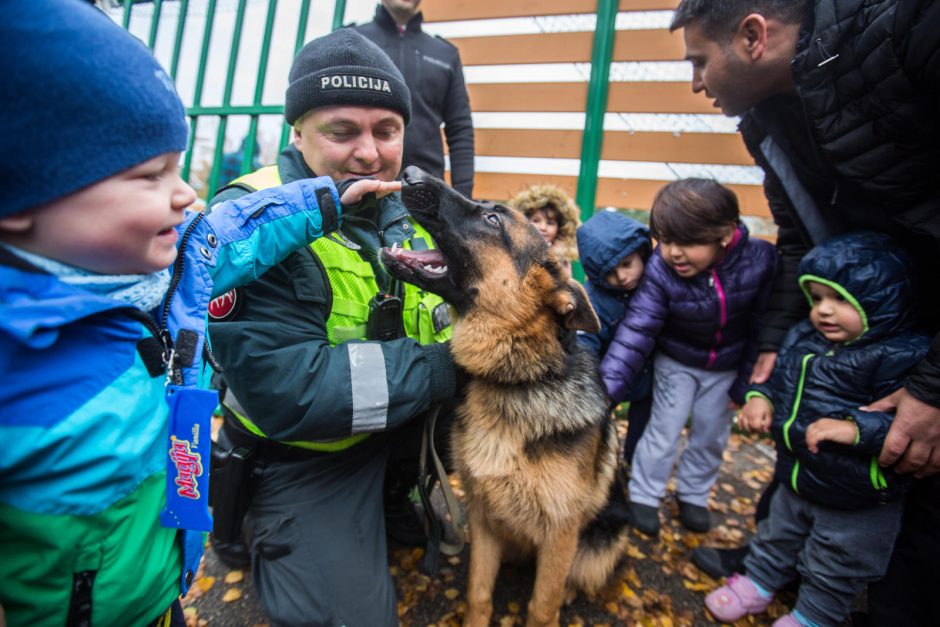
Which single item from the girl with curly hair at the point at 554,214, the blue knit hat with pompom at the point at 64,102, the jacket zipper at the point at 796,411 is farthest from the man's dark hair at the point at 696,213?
the blue knit hat with pompom at the point at 64,102

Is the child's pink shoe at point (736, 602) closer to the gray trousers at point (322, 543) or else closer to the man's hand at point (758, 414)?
the man's hand at point (758, 414)

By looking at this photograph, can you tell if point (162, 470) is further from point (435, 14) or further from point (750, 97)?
point (435, 14)

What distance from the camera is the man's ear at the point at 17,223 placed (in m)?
0.88

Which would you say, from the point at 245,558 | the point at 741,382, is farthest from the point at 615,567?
the point at 245,558

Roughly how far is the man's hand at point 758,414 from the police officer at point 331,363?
1.94 meters

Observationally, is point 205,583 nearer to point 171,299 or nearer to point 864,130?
point 171,299

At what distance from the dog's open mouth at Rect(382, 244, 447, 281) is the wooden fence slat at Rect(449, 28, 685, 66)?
4.04 meters

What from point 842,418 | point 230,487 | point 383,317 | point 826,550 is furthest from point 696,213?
point 230,487

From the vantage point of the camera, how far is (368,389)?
6.04 feet

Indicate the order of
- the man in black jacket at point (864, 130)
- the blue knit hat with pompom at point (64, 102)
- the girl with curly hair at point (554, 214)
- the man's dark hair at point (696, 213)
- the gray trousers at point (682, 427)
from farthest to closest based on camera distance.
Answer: the girl with curly hair at point (554, 214), the gray trousers at point (682, 427), the man's dark hair at point (696, 213), the man in black jacket at point (864, 130), the blue knit hat with pompom at point (64, 102)

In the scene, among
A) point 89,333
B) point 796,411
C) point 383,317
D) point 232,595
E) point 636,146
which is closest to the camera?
point 89,333

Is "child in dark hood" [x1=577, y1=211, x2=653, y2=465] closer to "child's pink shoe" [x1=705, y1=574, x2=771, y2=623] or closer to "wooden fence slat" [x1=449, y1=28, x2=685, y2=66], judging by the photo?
"child's pink shoe" [x1=705, y1=574, x2=771, y2=623]

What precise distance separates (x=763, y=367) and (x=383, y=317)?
2.49 meters

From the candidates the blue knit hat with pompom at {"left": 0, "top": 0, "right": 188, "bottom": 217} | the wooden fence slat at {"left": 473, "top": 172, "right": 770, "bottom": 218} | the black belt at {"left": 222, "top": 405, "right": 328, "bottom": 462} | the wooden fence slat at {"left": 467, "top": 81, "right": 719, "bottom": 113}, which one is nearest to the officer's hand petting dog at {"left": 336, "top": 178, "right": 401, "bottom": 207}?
the blue knit hat with pompom at {"left": 0, "top": 0, "right": 188, "bottom": 217}
